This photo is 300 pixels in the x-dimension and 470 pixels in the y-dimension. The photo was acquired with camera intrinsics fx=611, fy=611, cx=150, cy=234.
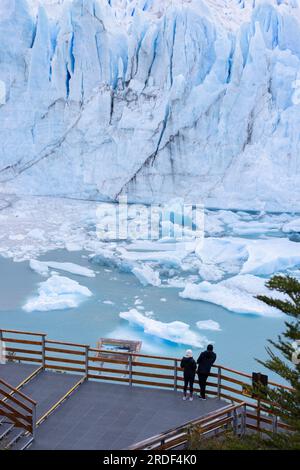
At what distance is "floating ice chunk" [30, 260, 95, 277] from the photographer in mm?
14438

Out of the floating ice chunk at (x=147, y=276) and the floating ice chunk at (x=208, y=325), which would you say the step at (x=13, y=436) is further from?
the floating ice chunk at (x=147, y=276)

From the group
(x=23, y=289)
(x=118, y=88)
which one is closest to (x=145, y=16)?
(x=118, y=88)

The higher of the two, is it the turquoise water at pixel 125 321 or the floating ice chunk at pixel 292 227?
the floating ice chunk at pixel 292 227

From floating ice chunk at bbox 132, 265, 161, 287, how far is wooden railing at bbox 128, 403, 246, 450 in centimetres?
824

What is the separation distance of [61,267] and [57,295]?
6.39 feet

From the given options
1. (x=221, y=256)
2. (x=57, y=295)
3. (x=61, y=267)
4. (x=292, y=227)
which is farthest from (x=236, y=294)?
(x=292, y=227)

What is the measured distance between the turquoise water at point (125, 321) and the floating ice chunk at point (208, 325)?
110mm

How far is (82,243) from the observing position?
54.2 ft

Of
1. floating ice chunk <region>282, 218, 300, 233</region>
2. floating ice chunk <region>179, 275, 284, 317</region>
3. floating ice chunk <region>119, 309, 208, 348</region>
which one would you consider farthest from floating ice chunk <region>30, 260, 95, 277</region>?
floating ice chunk <region>282, 218, 300, 233</region>

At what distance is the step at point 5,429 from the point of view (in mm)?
5100

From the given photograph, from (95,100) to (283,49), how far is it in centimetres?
642

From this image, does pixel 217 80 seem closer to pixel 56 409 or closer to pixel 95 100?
pixel 95 100

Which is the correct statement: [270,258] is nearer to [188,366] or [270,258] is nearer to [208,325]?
[208,325]

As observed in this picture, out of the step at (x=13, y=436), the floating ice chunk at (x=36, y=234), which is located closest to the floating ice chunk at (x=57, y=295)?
the floating ice chunk at (x=36, y=234)
